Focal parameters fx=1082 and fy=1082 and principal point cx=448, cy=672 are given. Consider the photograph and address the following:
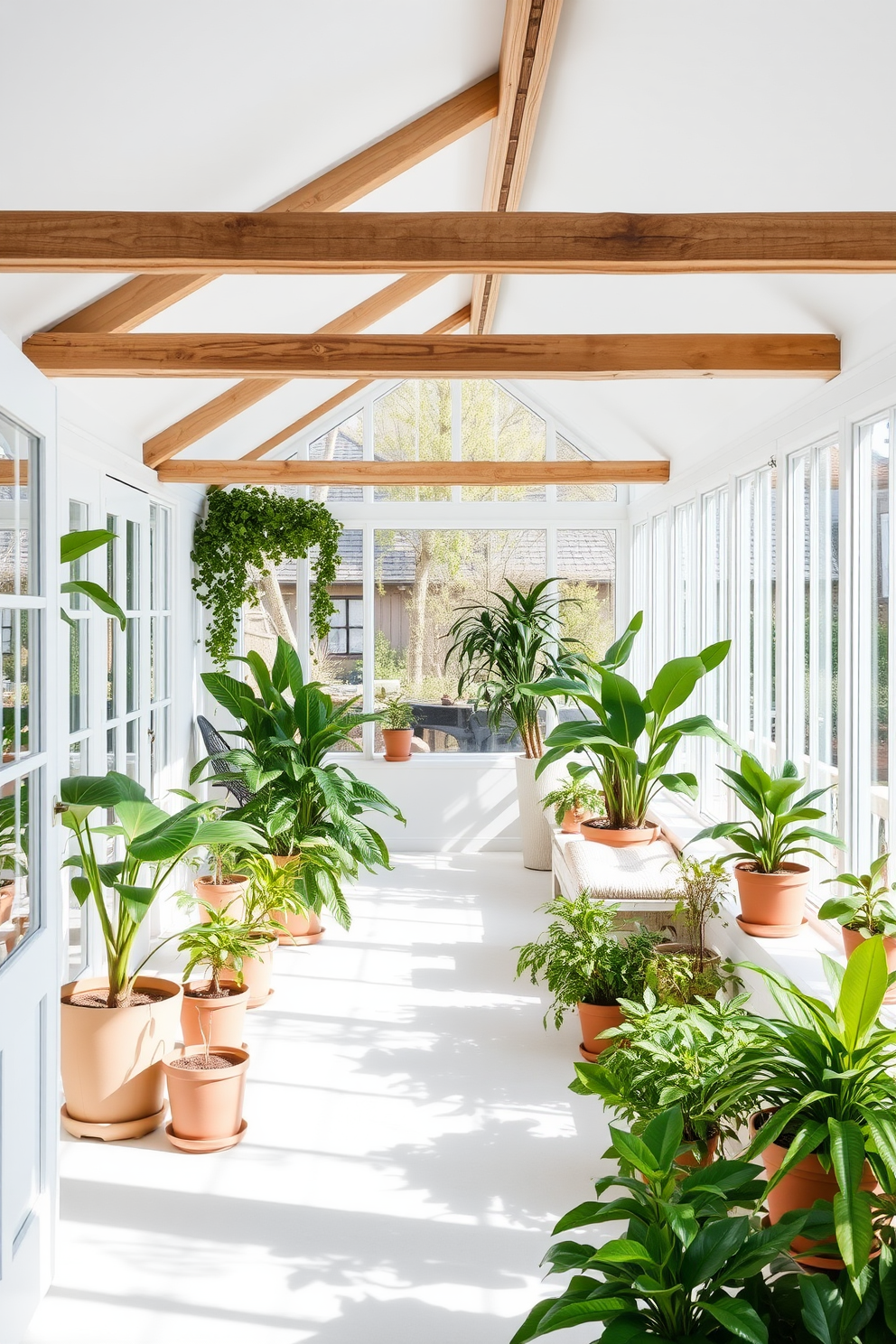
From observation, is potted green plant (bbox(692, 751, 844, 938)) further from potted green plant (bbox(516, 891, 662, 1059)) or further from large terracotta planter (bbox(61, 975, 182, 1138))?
large terracotta planter (bbox(61, 975, 182, 1138))

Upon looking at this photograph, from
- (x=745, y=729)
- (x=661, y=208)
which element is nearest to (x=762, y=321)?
(x=661, y=208)

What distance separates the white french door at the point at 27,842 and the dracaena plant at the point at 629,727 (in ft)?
7.51

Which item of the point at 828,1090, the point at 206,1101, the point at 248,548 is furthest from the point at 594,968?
the point at 248,548

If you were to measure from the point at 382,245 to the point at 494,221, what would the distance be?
0.28m

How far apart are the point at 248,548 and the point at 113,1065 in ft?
14.1

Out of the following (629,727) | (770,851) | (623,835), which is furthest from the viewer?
(623,835)

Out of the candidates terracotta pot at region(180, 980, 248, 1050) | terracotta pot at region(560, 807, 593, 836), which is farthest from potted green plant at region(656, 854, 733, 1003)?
terracotta pot at region(560, 807, 593, 836)

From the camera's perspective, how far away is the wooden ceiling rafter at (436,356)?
12.2 ft

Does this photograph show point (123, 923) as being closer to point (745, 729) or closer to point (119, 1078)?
point (119, 1078)

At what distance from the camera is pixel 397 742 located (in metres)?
7.58

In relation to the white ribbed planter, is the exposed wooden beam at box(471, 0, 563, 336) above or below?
above

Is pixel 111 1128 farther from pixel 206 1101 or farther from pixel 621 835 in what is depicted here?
pixel 621 835

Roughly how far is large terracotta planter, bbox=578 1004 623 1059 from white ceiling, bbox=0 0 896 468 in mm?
2327

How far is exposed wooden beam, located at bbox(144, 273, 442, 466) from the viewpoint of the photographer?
216 inches
